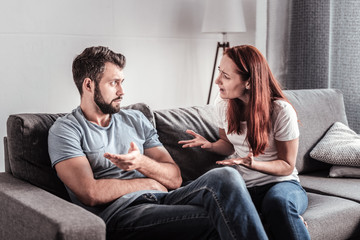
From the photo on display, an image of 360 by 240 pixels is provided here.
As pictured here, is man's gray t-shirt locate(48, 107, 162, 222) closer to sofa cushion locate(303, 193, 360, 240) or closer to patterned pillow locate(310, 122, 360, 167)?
sofa cushion locate(303, 193, 360, 240)

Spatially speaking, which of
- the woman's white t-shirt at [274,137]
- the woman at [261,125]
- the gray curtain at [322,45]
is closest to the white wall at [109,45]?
the gray curtain at [322,45]

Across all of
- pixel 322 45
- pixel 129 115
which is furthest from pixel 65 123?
pixel 322 45

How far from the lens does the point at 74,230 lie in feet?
4.42

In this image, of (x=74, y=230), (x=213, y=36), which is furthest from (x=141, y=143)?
(x=213, y=36)

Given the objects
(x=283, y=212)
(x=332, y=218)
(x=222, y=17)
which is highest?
(x=222, y=17)

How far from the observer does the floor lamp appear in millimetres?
3268

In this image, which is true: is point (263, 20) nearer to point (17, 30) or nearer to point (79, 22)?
point (79, 22)

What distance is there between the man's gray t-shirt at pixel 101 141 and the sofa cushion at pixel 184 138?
6.1 inches

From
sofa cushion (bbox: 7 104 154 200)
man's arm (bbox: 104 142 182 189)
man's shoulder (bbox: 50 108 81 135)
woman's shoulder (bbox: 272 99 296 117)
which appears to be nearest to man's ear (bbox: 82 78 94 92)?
man's shoulder (bbox: 50 108 81 135)

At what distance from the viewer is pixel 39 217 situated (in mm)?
1451

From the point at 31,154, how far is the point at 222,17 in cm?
187

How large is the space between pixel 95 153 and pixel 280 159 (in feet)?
2.53

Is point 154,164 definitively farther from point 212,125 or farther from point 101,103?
point 212,125

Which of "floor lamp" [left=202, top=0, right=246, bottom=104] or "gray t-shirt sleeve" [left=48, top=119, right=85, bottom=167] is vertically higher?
"floor lamp" [left=202, top=0, right=246, bottom=104]
